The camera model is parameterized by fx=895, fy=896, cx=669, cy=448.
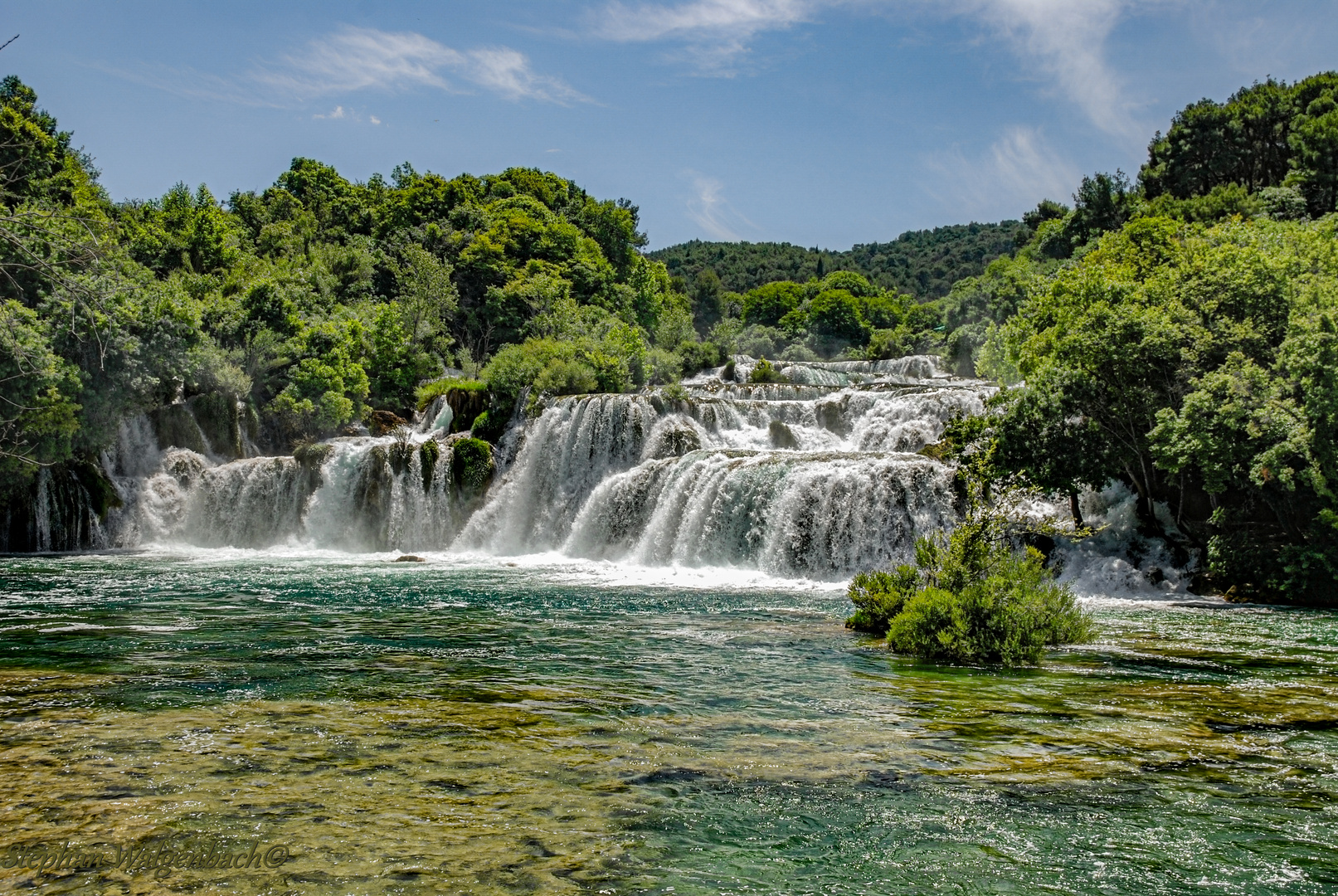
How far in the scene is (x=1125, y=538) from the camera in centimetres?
2062

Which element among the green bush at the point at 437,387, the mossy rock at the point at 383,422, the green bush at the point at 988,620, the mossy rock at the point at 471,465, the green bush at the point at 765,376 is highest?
the green bush at the point at 765,376

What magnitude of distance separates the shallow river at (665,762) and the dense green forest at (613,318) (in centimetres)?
245

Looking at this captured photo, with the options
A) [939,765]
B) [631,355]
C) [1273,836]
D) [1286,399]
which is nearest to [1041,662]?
[939,765]

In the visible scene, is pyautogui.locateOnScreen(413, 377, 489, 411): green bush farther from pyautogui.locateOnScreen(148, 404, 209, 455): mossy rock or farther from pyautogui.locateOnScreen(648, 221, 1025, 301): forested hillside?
pyautogui.locateOnScreen(648, 221, 1025, 301): forested hillside

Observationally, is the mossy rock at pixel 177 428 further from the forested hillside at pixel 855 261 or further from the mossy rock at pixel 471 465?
the forested hillside at pixel 855 261

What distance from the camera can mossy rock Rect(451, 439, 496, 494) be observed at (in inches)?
1240

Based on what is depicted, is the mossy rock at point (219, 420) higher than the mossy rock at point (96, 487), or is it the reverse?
the mossy rock at point (219, 420)

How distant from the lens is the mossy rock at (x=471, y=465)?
1240 inches

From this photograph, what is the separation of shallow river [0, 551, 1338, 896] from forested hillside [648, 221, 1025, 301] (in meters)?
111

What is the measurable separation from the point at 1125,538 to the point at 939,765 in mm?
16687

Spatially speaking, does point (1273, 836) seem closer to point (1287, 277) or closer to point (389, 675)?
point (389, 675)

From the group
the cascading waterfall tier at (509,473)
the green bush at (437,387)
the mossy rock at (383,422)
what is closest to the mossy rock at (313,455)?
the cascading waterfall tier at (509,473)

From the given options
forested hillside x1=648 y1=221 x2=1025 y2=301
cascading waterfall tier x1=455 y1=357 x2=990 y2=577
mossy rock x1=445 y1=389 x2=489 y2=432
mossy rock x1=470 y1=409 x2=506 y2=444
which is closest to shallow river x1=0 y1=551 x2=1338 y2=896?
cascading waterfall tier x1=455 y1=357 x2=990 y2=577

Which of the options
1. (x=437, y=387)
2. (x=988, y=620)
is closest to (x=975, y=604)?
(x=988, y=620)
